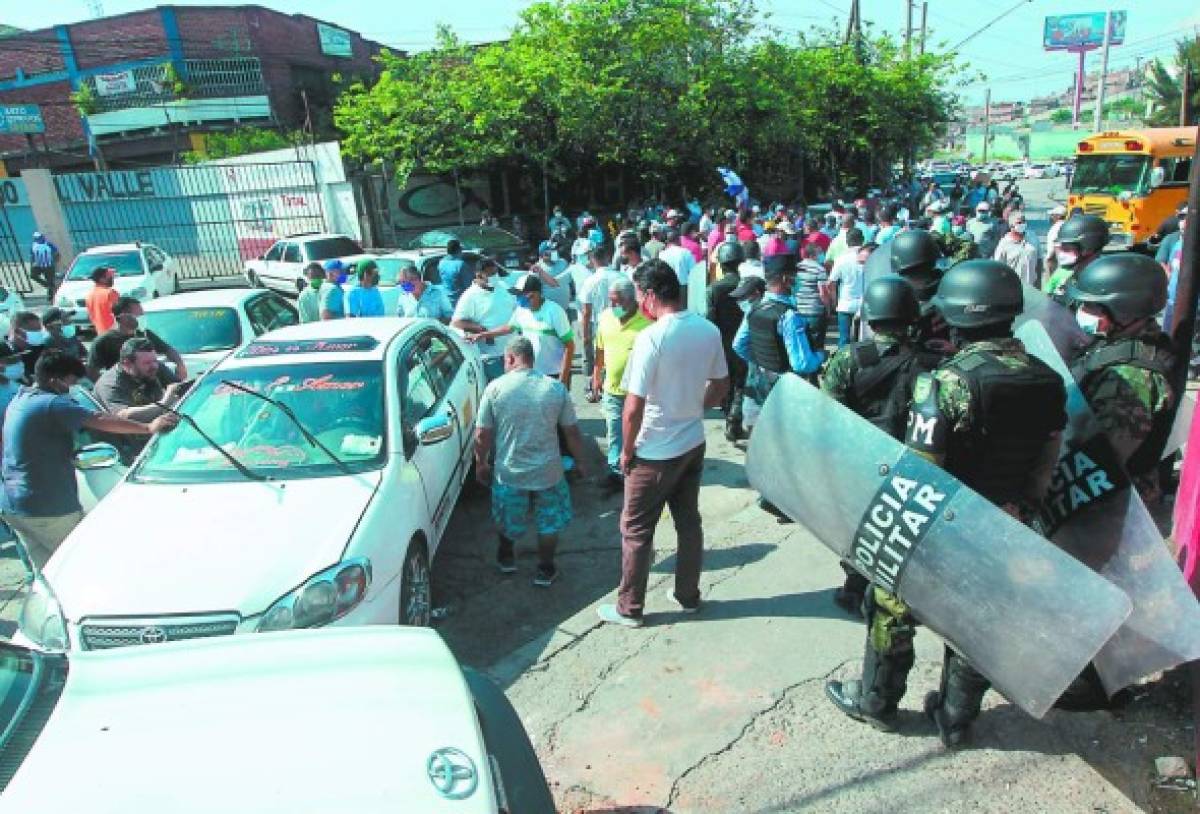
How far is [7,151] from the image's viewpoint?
39.8 meters

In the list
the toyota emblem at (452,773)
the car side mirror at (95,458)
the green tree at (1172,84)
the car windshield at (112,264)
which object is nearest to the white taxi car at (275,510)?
the car side mirror at (95,458)

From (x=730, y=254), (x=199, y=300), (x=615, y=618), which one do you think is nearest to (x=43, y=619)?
(x=615, y=618)

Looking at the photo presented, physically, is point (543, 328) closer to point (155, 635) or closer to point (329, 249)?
point (155, 635)

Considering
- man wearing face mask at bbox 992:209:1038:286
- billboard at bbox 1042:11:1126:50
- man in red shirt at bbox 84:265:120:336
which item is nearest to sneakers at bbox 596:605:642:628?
man wearing face mask at bbox 992:209:1038:286

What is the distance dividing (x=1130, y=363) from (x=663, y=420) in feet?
6.63

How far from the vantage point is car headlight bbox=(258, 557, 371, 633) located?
A: 3.22 m

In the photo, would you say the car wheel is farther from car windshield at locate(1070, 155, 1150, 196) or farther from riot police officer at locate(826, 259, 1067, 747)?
car windshield at locate(1070, 155, 1150, 196)

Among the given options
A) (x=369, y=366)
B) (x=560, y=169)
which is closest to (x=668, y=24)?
(x=560, y=169)

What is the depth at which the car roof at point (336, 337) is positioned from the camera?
15.3ft

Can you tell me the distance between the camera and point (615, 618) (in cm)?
407

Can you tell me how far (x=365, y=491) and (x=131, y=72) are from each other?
43.6 m

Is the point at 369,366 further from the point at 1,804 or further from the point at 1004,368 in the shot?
the point at 1004,368

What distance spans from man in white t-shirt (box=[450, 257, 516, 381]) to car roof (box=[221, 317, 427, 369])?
118 cm

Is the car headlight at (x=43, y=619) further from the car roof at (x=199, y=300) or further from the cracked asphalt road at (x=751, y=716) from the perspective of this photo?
the car roof at (x=199, y=300)
